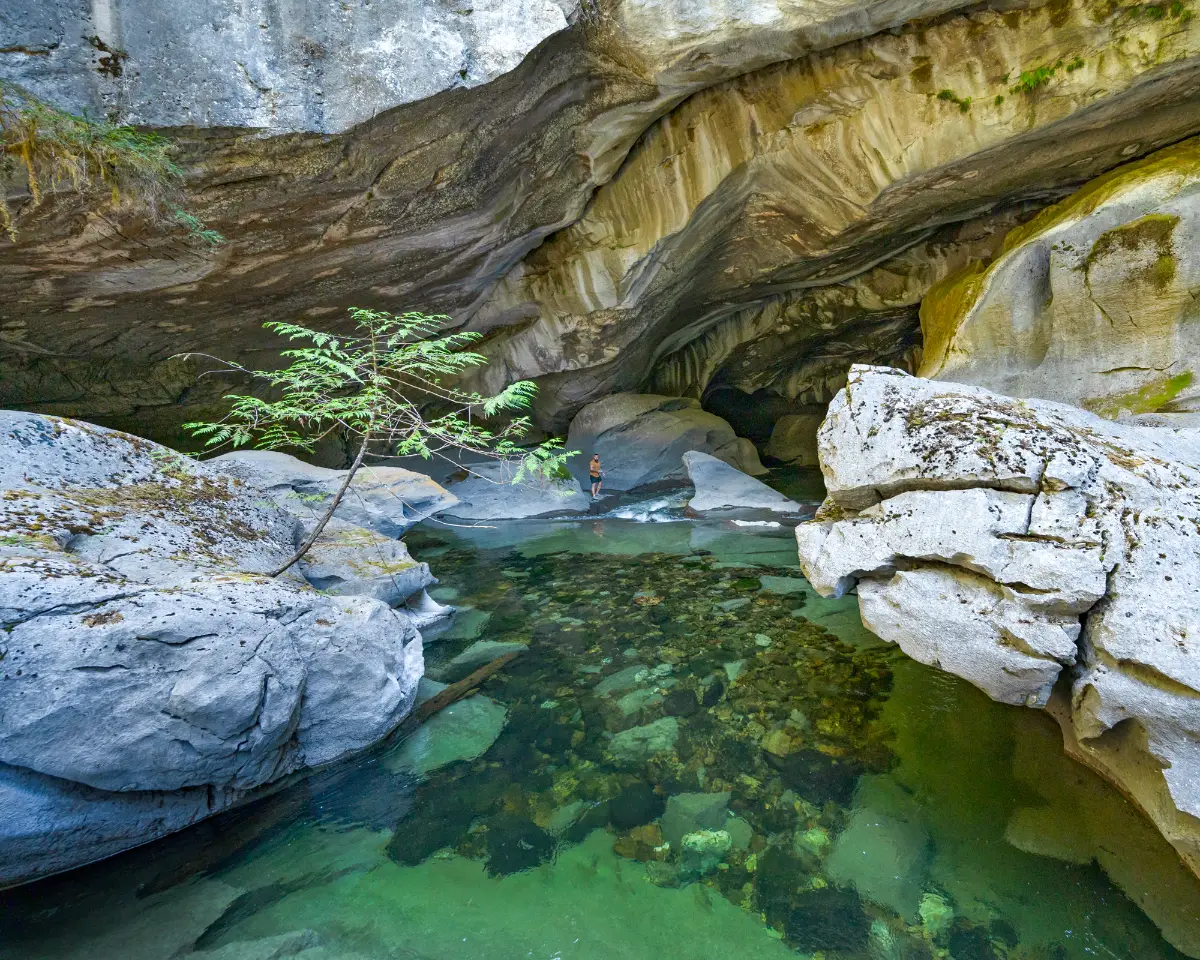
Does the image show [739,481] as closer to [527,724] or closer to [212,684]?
[527,724]

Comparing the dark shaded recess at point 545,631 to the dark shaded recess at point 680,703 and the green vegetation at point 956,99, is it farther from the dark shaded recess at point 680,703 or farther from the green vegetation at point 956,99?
the green vegetation at point 956,99

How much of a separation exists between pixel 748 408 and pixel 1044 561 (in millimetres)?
17817

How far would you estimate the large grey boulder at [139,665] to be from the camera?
304 cm

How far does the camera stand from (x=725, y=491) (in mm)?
12945

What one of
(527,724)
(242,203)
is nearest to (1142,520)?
(527,724)

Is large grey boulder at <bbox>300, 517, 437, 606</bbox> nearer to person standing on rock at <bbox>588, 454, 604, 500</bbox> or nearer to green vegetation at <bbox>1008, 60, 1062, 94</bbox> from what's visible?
person standing on rock at <bbox>588, 454, 604, 500</bbox>

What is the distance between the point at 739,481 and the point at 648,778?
9932 mm

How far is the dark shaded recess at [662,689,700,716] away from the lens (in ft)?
15.3

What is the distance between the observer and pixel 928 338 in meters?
9.62

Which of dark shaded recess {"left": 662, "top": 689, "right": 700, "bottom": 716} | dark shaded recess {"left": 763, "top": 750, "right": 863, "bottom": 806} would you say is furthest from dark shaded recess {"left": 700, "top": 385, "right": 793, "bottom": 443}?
dark shaded recess {"left": 763, "top": 750, "right": 863, "bottom": 806}

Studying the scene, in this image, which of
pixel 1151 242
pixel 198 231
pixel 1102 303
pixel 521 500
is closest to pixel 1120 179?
pixel 1151 242

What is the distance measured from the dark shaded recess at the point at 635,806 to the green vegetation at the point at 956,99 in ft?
27.6

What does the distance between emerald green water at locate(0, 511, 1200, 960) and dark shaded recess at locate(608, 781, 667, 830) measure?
0.05ft

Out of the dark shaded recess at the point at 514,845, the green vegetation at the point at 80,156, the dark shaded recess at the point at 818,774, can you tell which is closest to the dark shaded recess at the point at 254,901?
the dark shaded recess at the point at 514,845
